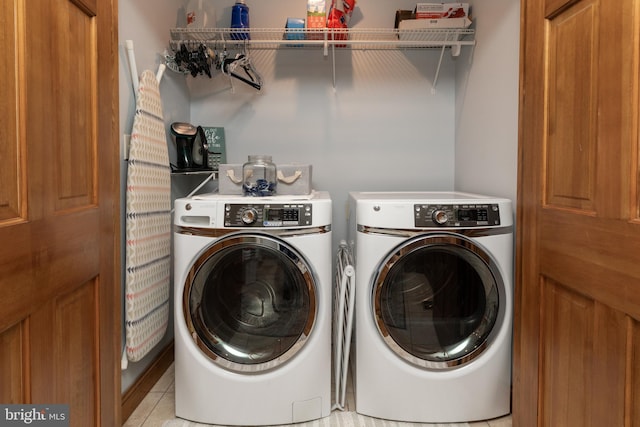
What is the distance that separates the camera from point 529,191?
135cm

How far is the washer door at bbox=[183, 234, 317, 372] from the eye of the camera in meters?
1.60

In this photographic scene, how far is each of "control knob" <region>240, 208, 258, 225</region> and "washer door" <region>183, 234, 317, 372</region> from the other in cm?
6

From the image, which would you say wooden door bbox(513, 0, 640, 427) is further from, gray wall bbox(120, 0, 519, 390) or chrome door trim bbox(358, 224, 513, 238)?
gray wall bbox(120, 0, 519, 390)

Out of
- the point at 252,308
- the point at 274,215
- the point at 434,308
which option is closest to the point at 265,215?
the point at 274,215

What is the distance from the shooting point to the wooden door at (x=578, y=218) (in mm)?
956

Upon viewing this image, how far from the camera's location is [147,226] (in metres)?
1.72

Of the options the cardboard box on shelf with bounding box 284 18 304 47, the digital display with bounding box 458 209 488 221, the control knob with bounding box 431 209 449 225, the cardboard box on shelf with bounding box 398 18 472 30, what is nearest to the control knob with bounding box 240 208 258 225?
the control knob with bounding box 431 209 449 225

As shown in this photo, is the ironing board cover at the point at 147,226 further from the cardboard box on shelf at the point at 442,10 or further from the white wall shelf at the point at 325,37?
the cardboard box on shelf at the point at 442,10

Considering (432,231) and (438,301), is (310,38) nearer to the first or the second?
(432,231)

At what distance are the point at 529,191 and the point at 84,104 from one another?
4.56 ft

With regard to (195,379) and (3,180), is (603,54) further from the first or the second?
(195,379)

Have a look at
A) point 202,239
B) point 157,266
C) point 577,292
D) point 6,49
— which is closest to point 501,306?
point 577,292
